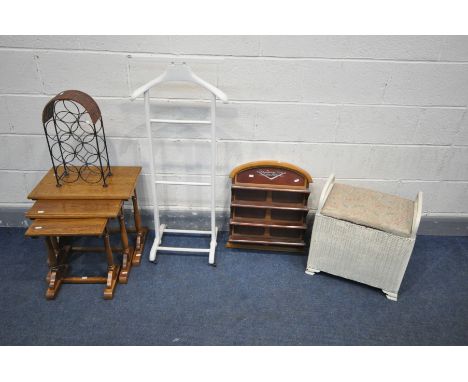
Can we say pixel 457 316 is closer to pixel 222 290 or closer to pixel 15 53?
pixel 222 290

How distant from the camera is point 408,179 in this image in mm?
2670

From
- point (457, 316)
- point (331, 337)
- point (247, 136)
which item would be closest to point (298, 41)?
point (247, 136)

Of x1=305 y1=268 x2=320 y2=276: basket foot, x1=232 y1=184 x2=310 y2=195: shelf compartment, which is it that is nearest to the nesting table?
x1=232 y1=184 x2=310 y2=195: shelf compartment

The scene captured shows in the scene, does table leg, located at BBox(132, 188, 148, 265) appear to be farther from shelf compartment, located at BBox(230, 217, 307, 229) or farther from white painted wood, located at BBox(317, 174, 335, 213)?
white painted wood, located at BBox(317, 174, 335, 213)

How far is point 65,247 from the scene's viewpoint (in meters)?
2.62

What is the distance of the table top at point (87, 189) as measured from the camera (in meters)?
2.26

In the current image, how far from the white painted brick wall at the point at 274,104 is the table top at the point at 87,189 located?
23cm

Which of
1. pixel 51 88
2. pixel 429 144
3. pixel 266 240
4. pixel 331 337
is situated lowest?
pixel 331 337

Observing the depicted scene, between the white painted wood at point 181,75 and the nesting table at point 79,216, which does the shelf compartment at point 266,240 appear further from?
the white painted wood at point 181,75

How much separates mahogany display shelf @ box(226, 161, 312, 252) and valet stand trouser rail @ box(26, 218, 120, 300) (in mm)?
814

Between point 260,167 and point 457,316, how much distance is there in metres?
1.47

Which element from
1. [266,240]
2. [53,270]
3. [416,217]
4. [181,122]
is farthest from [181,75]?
[416,217]

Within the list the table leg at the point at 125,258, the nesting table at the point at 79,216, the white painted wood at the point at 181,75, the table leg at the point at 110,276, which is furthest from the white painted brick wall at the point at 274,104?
the table leg at the point at 110,276

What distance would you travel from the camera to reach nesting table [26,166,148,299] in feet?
6.99
